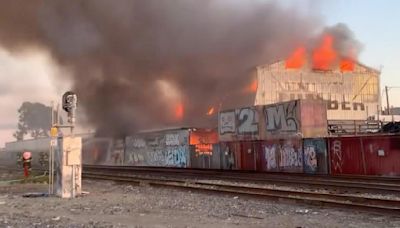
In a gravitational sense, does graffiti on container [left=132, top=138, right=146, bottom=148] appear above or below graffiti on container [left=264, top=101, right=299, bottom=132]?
below

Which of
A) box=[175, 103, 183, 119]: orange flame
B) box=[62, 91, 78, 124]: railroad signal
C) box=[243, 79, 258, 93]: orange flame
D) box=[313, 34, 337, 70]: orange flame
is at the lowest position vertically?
box=[62, 91, 78, 124]: railroad signal

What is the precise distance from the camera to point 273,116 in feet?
105

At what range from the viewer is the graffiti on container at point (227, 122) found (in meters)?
35.6

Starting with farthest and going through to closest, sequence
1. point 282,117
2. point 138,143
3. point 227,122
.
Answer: point 138,143 < point 227,122 < point 282,117

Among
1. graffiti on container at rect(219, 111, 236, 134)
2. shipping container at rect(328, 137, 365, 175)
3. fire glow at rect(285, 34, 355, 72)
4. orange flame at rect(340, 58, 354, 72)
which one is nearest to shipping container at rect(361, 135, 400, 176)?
shipping container at rect(328, 137, 365, 175)

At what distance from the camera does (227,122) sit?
36375 millimetres

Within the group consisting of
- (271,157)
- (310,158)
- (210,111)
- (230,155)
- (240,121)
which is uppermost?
(210,111)

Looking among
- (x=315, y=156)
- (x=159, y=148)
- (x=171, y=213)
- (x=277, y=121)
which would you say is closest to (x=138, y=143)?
(x=159, y=148)

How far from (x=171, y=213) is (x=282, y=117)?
67.9ft

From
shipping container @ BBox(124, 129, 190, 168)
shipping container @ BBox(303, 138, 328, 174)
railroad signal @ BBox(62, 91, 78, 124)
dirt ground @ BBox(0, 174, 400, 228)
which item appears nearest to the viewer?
dirt ground @ BBox(0, 174, 400, 228)

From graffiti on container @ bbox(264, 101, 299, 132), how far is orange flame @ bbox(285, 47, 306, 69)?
1300cm

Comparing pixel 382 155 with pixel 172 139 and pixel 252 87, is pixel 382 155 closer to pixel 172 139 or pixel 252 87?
pixel 172 139

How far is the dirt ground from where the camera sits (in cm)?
980

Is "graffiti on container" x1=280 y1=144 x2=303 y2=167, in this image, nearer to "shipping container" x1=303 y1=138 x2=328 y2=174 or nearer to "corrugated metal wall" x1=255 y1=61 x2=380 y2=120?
"shipping container" x1=303 y1=138 x2=328 y2=174
